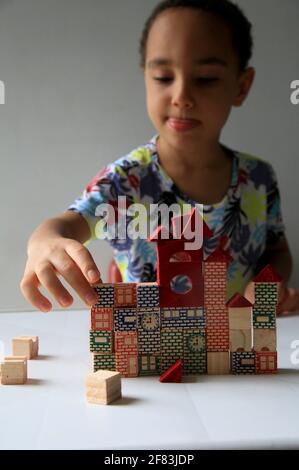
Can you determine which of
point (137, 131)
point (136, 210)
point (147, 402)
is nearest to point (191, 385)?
point (147, 402)

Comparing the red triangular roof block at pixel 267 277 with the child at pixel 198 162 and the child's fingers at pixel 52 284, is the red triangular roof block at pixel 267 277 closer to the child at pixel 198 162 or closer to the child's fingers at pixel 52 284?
the child's fingers at pixel 52 284

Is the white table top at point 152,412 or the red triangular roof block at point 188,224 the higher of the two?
the red triangular roof block at point 188,224

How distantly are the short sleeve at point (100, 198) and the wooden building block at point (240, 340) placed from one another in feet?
1.04

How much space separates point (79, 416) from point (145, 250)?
53cm

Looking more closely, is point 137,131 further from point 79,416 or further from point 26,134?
point 79,416

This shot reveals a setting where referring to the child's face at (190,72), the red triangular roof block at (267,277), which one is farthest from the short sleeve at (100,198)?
the red triangular roof block at (267,277)

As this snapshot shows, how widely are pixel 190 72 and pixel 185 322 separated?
439 mm

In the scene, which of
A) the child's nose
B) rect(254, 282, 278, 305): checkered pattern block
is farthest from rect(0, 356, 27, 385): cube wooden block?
the child's nose

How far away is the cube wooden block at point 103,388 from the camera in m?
0.47

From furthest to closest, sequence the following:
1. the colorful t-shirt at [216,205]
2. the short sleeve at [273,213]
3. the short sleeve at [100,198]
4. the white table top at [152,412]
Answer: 1. the short sleeve at [273,213]
2. the colorful t-shirt at [216,205]
3. the short sleeve at [100,198]
4. the white table top at [152,412]

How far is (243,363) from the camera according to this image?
549 mm

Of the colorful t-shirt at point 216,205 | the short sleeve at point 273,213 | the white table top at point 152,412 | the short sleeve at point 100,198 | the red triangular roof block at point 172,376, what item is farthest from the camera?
the short sleeve at point 273,213

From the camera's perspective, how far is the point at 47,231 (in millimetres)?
636

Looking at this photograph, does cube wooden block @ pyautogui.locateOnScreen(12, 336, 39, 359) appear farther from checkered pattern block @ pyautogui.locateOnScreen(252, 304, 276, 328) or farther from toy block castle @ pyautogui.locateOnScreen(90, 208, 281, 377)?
checkered pattern block @ pyautogui.locateOnScreen(252, 304, 276, 328)
